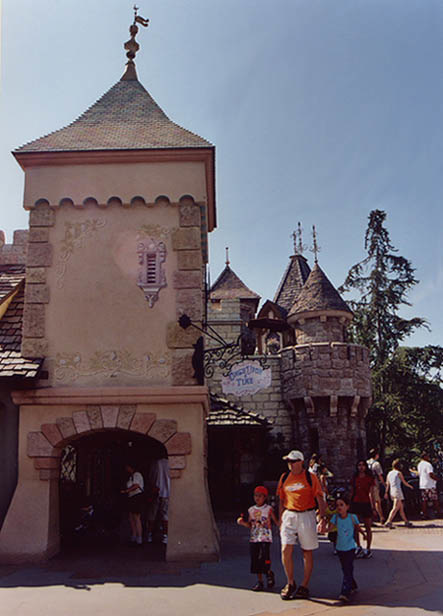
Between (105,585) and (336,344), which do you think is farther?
(336,344)

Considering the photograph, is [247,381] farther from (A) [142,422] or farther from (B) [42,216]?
(B) [42,216]

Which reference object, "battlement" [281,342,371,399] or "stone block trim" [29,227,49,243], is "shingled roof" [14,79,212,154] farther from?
"battlement" [281,342,371,399]

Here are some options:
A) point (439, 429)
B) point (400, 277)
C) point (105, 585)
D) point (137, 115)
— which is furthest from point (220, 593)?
point (400, 277)

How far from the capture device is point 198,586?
269 inches

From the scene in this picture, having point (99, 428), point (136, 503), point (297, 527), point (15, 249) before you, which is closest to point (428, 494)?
point (136, 503)

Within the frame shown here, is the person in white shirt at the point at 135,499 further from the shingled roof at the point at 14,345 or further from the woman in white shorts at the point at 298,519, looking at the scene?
the woman in white shorts at the point at 298,519

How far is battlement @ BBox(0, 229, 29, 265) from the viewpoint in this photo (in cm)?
1456

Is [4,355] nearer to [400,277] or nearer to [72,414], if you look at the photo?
[72,414]

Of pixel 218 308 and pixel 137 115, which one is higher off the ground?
pixel 137 115

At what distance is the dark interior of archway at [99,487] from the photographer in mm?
10451

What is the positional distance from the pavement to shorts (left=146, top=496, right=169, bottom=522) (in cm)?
101

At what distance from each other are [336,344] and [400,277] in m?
11.2

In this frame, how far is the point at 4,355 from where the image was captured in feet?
30.5

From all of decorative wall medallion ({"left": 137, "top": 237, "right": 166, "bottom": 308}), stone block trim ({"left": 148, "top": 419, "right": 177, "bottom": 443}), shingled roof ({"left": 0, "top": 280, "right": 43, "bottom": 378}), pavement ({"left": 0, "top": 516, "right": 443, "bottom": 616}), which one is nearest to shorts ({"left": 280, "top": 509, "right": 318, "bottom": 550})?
pavement ({"left": 0, "top": 516, "right": 443, "bottom": 616})
